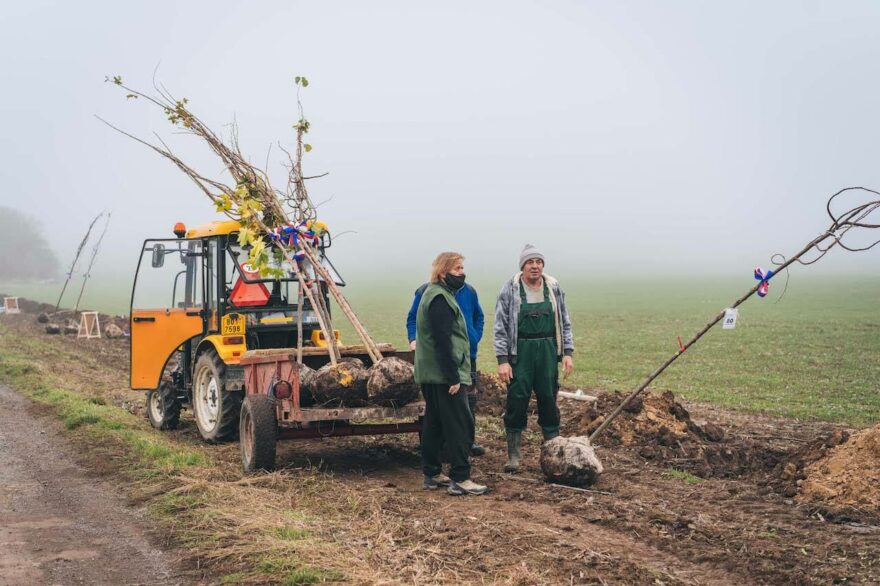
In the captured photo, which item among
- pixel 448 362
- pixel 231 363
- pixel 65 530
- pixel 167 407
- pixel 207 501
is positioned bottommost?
pixel 65 530

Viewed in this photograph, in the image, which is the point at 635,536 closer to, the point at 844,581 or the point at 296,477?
the point at 844,581

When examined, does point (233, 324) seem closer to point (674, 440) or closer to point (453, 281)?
point (453, 281)

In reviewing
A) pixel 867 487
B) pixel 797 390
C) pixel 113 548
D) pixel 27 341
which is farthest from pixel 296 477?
pixel 27 341

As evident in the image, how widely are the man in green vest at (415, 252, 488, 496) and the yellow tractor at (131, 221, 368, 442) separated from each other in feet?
6.08

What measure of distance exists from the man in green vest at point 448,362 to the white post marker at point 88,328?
22.9 meters

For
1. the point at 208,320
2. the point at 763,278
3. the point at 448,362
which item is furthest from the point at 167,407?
the point at 763,278

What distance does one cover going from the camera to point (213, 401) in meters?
10.9

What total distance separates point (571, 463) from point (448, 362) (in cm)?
137

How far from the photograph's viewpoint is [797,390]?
15.9 m

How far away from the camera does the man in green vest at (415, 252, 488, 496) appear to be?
306 inches

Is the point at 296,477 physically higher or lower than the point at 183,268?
lower

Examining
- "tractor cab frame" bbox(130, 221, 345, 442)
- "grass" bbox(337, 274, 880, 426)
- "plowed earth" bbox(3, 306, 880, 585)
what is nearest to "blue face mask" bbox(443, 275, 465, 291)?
"plowed earth" bbox(3, 306, 880, 585)

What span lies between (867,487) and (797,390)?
9.02 m

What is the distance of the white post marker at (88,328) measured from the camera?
2873 cm
